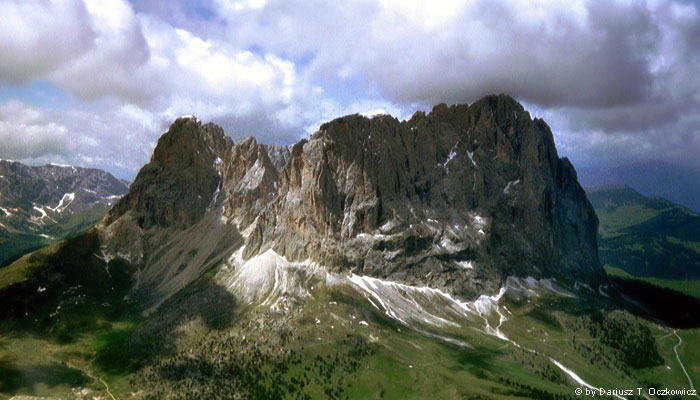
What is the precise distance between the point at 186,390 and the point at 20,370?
245 ft

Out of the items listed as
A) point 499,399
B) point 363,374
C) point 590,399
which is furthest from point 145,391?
point 590,399

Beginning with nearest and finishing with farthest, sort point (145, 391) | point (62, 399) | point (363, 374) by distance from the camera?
point (62, 399) → point (145, 391) → point (363, 374)

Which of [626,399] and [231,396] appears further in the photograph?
[626,399]

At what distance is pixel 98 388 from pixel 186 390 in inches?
1468

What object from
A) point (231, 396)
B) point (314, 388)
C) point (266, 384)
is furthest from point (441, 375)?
point (231, 396)

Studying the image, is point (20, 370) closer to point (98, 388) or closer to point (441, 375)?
point (98, 388)

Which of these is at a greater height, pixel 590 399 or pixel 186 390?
pixel 186 390

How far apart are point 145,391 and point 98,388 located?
20.0 meters

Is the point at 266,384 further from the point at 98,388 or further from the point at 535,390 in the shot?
the point at 535,390

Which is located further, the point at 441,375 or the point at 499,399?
the point at 441,375

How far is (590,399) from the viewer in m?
191

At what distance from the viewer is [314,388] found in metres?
191

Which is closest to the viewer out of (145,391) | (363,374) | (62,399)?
(62,399)

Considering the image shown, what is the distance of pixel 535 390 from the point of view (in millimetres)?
191250
